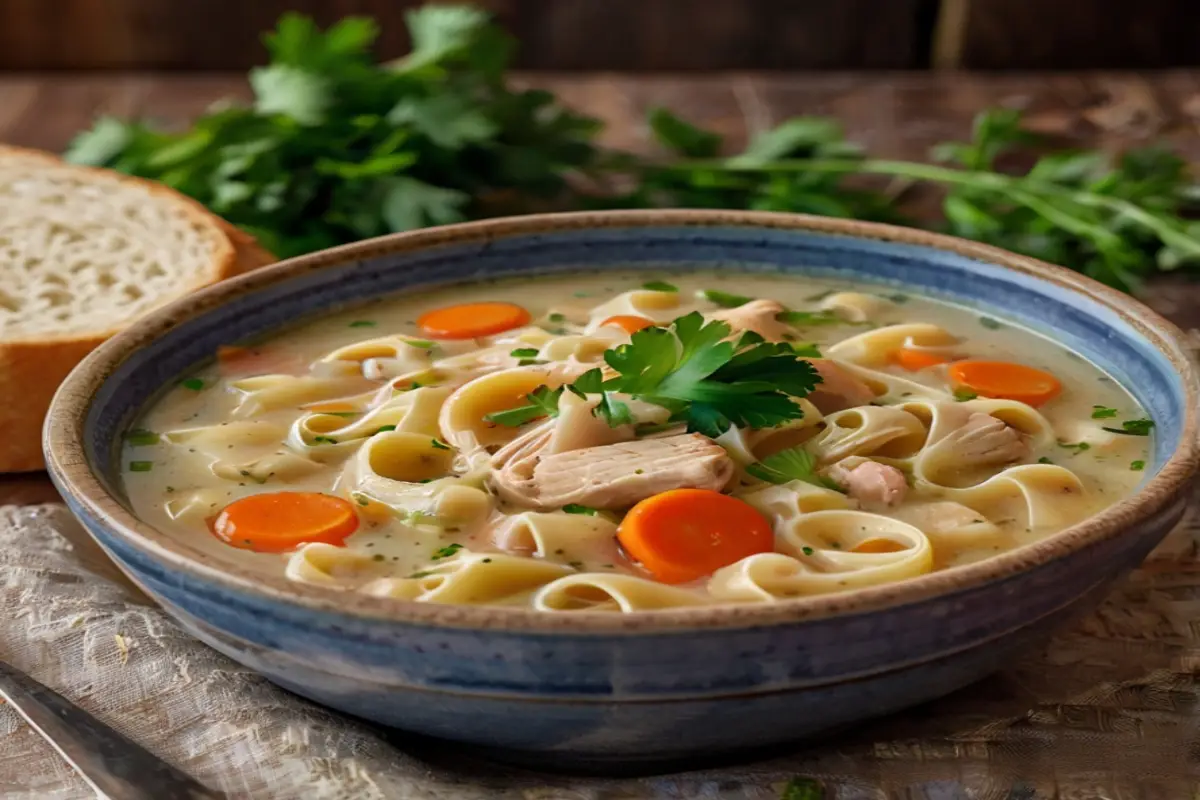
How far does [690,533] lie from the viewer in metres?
2.40

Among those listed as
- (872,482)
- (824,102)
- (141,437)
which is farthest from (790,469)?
(824,102)

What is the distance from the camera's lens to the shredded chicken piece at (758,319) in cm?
316

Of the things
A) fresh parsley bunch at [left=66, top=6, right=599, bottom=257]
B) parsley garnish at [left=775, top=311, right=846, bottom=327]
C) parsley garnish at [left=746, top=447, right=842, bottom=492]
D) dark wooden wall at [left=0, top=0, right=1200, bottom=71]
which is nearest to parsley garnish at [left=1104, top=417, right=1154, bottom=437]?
parsley garnish at [left=746, top=447, right=842, bottom=492]

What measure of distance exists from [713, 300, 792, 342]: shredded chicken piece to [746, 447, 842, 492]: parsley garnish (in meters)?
0.47

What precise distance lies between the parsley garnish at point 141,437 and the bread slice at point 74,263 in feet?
2.02

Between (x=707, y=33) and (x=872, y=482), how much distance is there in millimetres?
6606

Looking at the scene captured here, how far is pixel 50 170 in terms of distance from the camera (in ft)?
15.6

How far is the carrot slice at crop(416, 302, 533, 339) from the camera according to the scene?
341cm

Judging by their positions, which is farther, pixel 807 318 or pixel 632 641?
pixel 807 318

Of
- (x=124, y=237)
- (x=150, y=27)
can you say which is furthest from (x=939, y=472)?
(x=150, y=27)

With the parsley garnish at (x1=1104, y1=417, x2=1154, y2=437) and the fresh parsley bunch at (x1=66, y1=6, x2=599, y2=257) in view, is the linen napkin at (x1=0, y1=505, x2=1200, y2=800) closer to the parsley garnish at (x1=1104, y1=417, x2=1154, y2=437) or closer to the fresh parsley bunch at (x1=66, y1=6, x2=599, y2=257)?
the parsley garnish at (x1=1104, y1=417, x2=1154, y2=437)

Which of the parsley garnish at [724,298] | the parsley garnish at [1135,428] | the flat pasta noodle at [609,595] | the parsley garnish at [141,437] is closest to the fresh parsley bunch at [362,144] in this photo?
the parsley garnish at [724,298]

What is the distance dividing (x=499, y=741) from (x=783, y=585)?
48cm

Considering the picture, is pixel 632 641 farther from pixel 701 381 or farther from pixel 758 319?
pixel 758 319
